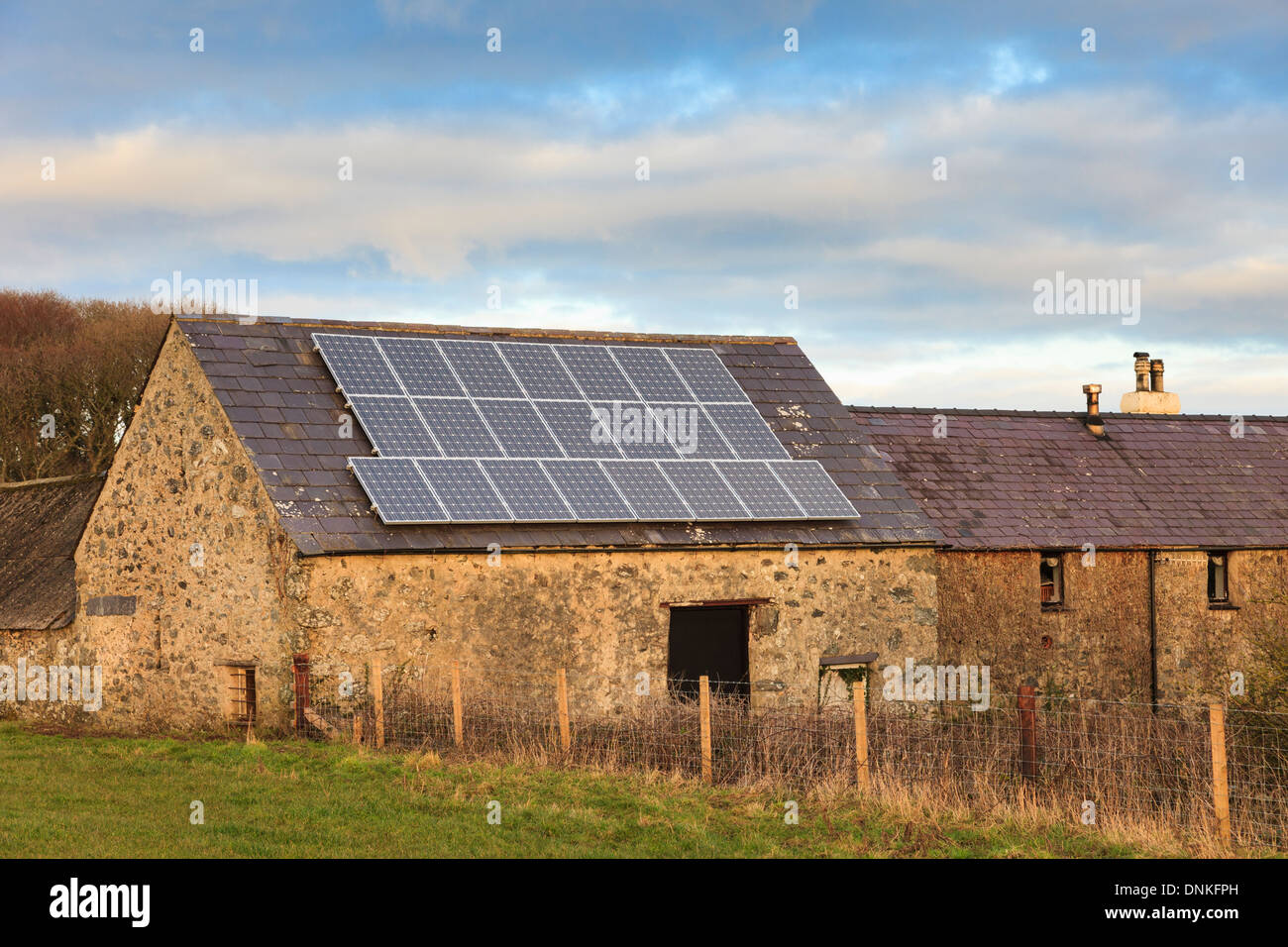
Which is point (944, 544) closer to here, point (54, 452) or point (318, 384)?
point (318, 384)

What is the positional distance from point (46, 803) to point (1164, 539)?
58.4ft

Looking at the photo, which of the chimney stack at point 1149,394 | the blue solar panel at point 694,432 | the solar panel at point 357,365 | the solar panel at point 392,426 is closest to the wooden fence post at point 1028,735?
the blue solar panel at point 694,432

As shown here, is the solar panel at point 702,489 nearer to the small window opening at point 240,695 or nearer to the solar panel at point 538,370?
the solar panel at point 538,370

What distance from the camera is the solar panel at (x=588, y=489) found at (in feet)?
60.1

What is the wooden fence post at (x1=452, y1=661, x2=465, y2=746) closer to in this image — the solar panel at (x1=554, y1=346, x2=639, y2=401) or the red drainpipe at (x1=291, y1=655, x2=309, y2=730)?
the red drainpipe at (x1=291, y1=655, x2=309, y2=730)

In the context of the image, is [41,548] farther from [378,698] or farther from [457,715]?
[457,715]

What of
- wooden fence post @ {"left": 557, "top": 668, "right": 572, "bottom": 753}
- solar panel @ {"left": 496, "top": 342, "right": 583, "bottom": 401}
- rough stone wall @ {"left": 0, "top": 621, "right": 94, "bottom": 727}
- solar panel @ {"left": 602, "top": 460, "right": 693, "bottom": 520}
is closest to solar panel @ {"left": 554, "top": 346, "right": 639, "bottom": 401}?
solar panel @ {"left": 496, "top": 342, "right": 583, "bottom": 401}

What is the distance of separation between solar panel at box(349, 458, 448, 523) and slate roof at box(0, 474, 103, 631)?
5.05 m

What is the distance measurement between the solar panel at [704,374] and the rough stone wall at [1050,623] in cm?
413

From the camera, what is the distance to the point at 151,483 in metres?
19.1

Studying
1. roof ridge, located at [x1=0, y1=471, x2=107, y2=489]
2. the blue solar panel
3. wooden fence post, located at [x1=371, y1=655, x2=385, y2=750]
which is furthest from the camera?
roof ridge, located at [x1=0, y1=471, x2=107, y2=489]

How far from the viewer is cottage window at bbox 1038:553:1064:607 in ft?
74.2

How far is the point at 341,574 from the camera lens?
55.0 feet

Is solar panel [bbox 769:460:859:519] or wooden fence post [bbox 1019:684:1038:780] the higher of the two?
solar panel [bbox 769:460:859:519]
